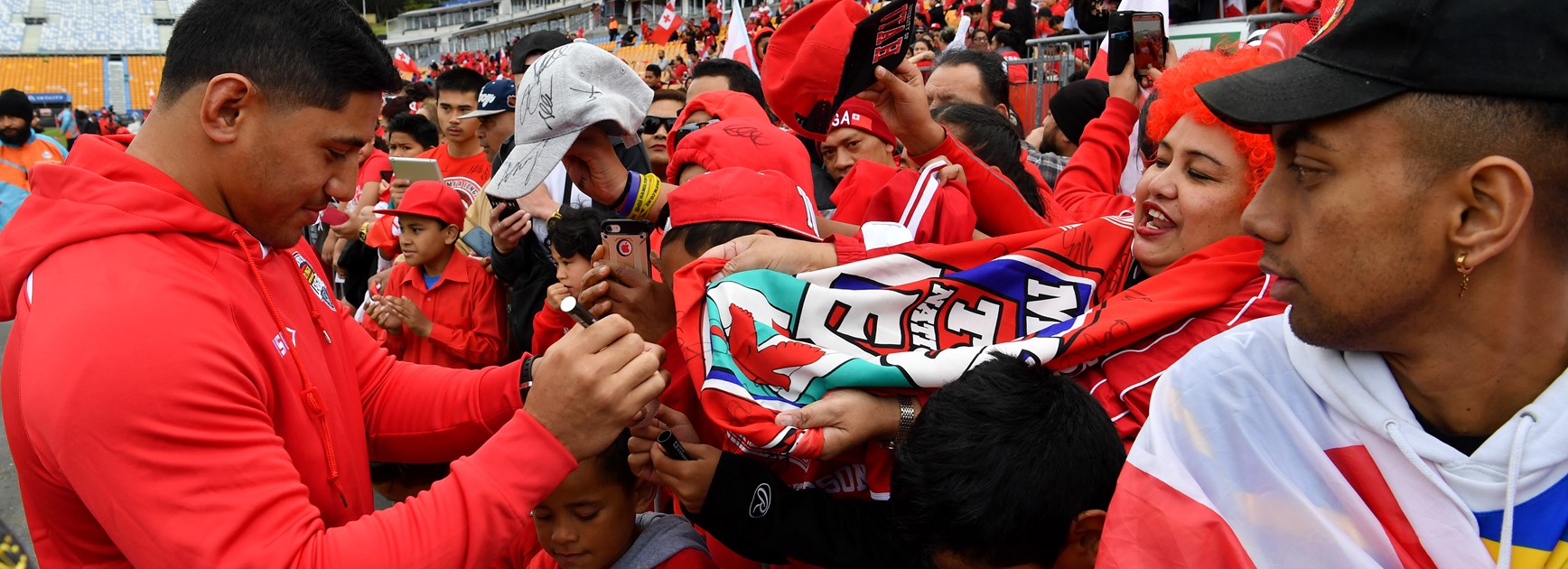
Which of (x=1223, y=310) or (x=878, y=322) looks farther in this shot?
(x=878, y=322)

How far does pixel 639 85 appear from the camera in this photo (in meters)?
3.25

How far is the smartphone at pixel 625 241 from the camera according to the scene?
2.44 m

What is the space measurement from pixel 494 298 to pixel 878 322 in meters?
2.95

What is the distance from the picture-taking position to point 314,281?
2.22 m

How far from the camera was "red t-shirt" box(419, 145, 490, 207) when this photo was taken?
548cm

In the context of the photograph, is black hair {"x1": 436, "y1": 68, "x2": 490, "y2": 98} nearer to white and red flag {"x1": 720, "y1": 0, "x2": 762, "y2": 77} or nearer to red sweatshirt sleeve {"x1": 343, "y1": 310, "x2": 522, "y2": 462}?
white and red flag {"x1": 720, "y1": 0, "x2": 762, "y2": 77}

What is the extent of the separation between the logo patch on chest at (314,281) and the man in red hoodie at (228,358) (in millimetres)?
122

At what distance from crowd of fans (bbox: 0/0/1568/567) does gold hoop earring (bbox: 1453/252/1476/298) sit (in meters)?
0.01

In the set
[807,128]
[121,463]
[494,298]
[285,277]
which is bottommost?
[494,298]

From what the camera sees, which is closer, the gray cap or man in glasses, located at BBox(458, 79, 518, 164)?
the gray cap

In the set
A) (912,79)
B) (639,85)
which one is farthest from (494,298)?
(912,79)

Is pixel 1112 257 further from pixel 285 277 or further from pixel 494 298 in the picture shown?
pixel 494 298

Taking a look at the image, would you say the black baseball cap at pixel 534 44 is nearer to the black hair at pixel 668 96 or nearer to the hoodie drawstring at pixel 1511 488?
the black hair at pixel 668 96

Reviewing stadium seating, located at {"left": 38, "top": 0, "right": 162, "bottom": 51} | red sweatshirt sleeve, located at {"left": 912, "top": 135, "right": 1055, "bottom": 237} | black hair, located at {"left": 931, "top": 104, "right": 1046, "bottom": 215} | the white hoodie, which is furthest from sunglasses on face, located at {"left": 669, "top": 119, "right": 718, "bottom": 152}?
stadium seating, located at {"left": 38, "top": 0, "right": 162, "bottom": 51}
